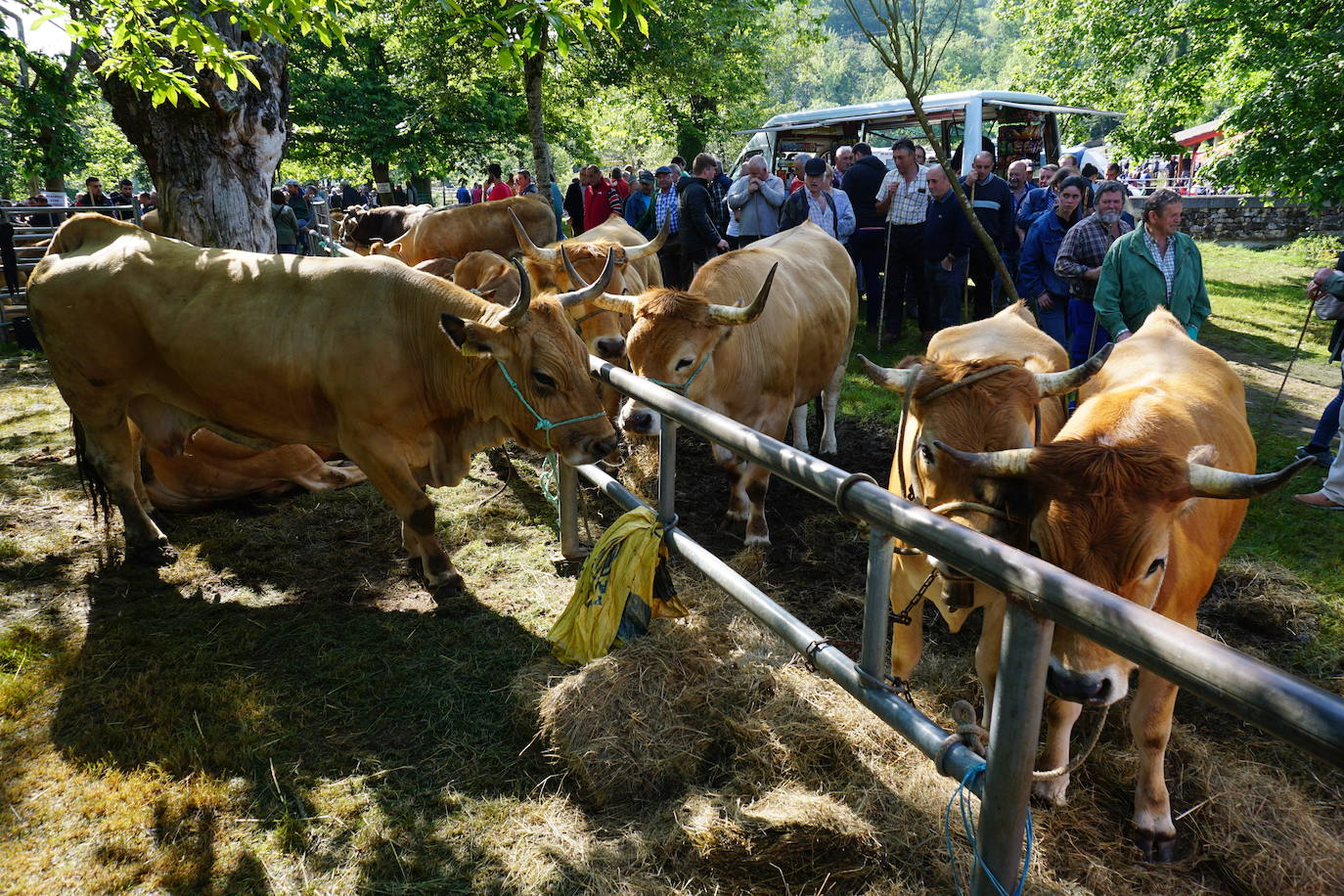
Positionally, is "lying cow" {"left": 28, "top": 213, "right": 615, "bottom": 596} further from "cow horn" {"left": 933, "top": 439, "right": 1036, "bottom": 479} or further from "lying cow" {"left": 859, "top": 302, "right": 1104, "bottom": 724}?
"cow horn" {"left": 933, "top": 439, "right": 1036, "bottom": 479}

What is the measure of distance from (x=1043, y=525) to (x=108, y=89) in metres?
7.47

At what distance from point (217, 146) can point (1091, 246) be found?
775 cm

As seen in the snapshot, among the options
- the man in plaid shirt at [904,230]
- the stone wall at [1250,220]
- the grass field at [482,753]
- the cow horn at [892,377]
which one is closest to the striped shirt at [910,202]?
the man in plaid shirt at [904,230]

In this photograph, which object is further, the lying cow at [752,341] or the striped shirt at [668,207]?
the striped shirt at [668,207]

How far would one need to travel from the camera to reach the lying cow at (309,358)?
432 cm

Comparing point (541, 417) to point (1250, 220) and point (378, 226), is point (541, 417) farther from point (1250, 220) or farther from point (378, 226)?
point (1250, 220)

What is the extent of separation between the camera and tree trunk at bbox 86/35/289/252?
6492 mm

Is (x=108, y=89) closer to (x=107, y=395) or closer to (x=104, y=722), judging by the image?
(x=107, y=395)

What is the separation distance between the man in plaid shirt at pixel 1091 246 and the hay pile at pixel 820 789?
4.80 meters

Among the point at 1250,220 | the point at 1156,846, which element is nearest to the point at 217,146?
the point at 1156,846

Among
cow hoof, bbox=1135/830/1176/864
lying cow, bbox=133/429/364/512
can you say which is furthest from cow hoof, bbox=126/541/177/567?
cow hoof, bbox=1135/830/1176/864

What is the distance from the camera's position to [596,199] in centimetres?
1352

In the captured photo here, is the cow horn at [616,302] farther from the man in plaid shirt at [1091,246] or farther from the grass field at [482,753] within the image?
the man in plaid shirt at [1091,246]

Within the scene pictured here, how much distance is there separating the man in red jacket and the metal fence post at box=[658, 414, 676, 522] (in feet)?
35.7
